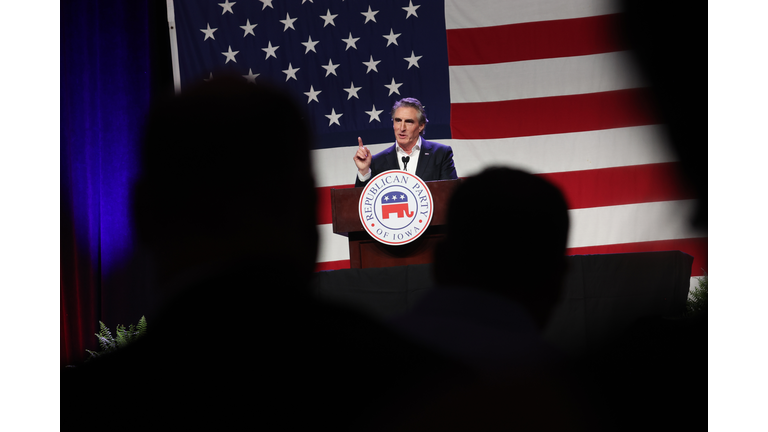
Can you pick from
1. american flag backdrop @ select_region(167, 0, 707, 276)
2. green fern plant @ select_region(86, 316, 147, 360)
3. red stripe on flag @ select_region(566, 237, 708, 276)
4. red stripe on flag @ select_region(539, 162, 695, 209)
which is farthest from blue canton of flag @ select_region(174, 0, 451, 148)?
green fern plant @ select_region(86, 316, 147, 360)

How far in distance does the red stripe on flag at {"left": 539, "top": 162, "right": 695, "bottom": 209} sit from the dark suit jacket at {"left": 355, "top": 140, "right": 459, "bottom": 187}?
2.18ft

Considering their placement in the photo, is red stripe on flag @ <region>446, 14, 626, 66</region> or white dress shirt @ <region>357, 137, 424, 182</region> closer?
white dress shirt @ <region>357, 137, 424, 182</region>

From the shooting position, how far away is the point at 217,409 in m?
0.40

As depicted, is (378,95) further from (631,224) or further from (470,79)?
(631,224)

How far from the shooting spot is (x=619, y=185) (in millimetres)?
3123

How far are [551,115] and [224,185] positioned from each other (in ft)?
10.2

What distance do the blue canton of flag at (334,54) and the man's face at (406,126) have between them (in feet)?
0.92

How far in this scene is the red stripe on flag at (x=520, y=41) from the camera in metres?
3.17

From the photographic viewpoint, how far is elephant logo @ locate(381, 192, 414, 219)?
198 cm

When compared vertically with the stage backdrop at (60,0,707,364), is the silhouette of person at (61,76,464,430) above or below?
below

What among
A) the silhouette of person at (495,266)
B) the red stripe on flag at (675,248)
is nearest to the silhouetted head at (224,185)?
the silhouette of person at (495,266)

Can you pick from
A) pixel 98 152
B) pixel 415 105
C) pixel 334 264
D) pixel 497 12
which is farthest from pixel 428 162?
pixel 98 152

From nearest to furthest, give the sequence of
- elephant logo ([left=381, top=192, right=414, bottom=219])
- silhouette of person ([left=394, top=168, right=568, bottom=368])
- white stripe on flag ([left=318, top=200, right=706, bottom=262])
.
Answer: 1. silhouette of person ([left=394, top=168, right=568, bottom=368])
2. elephant logo ([left=381, top=192, right=414, bottom=219])
3. white stripe on flag ([left=318, top=200, right=706, bottom=262])

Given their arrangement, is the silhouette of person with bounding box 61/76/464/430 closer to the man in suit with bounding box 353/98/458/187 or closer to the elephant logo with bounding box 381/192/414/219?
the elephant logo with bounding box 381/192/414/219
